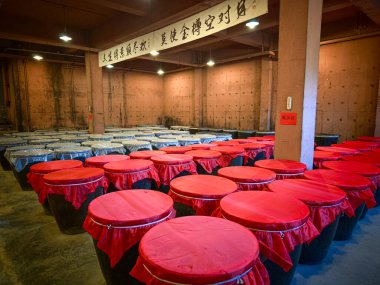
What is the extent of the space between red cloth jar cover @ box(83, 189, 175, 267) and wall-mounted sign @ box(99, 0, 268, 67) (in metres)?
3.69

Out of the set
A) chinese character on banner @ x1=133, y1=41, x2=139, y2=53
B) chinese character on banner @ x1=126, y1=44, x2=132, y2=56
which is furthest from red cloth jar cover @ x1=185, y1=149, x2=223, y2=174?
chinese character on banner @ x1=126, y1=44, x2=132, y2=56

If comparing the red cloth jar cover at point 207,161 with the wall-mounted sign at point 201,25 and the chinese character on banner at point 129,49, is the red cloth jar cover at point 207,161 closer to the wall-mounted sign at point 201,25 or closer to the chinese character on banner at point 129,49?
the wall-mounted sign at point 201,25

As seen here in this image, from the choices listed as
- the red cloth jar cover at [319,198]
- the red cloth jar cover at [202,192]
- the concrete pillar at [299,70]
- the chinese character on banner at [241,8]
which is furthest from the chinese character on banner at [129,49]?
the red cloth jar cover at [319,198]

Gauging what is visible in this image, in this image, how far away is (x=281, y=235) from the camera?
177cm

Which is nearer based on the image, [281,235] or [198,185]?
[281,235]

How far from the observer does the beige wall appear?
26.8ft

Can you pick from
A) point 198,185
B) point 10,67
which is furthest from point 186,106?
point 198,185

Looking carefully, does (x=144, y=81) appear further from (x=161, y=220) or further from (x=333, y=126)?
(x=161, y=220)

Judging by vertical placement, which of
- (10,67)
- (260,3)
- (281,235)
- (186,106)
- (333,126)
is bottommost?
(281,235)

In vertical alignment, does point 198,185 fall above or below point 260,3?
below

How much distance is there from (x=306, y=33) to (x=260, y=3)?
0.93 metres

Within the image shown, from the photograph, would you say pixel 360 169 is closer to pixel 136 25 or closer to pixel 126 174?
pixel 126 174

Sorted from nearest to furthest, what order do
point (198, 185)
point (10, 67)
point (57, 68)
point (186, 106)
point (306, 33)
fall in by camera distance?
point (198, 185)
point (306, 33)
point (10, 67)
point (57, 68)
point (186, 106)

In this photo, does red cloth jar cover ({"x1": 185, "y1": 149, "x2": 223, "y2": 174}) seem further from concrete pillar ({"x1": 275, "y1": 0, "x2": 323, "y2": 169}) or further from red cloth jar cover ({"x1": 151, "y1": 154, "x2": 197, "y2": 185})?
concrete pillar ({"x1": 275, "y1": 0, "x2": 323, "y2": 169})
